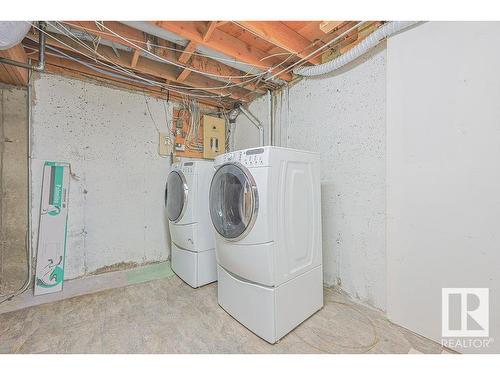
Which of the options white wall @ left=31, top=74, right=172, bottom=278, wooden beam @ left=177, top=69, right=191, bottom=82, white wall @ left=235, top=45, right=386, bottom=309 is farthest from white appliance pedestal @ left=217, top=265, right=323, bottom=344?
wooden beam @ left=177, top=69, right=191, bottom=82

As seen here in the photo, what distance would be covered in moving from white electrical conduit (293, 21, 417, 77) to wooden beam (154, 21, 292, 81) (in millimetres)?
414

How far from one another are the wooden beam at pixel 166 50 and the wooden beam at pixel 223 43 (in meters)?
0.30

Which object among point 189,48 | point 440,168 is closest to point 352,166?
point 440,168

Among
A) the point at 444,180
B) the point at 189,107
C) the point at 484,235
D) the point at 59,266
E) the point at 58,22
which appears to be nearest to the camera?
the point at 484,235

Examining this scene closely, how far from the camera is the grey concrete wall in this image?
83.4 inches

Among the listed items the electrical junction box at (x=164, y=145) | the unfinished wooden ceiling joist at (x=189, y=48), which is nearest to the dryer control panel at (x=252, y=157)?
the unfinished wooden ceiling joist at (x=189, y=48)

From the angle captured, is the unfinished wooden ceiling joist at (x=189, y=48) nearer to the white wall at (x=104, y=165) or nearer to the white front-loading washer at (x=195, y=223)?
the white wall at (x=104, y=165)

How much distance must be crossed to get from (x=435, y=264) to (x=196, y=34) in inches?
93.5

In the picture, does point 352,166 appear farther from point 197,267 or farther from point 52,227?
point 52,227

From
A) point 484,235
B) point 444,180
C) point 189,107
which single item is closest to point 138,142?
point 189,107

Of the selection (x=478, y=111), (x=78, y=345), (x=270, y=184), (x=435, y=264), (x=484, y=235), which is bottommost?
(x=78, y=345)

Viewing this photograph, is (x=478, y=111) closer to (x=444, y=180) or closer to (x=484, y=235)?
(x=444, y=180)

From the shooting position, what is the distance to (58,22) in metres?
1.63
